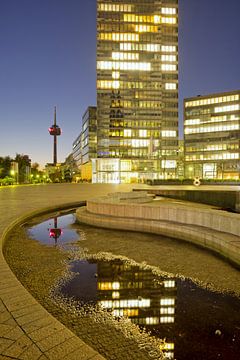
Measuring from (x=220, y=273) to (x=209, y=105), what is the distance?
384ft

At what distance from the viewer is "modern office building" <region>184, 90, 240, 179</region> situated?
10919 centimetres

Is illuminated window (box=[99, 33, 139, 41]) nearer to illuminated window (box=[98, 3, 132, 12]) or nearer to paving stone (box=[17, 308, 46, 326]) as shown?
illuminated window (box=[98, 3, 132, 12])

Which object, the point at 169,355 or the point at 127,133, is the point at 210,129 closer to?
the point at 127,133

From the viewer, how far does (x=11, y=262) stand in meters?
7.33

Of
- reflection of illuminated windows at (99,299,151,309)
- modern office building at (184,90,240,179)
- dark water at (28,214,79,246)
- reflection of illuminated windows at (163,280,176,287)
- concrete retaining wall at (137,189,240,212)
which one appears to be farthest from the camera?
modern office building at (184,90,240,179)

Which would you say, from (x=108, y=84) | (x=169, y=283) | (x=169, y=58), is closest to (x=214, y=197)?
(x=169, y=283)

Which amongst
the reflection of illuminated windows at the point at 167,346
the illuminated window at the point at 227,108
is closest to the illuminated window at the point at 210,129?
the illuminated window at the point at 227,108

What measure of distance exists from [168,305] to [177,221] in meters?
6.30

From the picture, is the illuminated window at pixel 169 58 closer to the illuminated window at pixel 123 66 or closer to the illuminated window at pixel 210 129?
the illuminated window at pixel 123 66

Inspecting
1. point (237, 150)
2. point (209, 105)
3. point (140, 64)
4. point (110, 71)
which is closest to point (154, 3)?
point (140, 64)

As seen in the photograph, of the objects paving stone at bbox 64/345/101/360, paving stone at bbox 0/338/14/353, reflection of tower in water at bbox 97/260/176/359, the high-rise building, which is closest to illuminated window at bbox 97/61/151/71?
the high-rise building

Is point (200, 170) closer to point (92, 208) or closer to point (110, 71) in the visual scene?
point (110, 71)

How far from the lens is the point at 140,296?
542 centimetres

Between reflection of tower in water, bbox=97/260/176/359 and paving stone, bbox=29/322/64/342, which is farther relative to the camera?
reflection of tower in water, bbox=97/260/176/359
